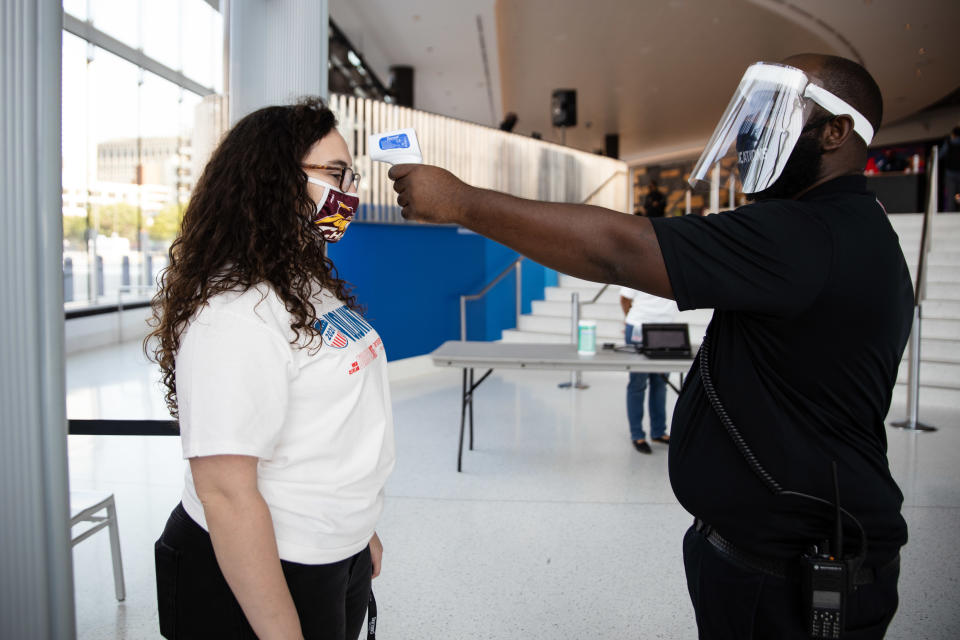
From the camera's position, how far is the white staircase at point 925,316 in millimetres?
5176

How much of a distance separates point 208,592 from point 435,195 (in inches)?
28.3

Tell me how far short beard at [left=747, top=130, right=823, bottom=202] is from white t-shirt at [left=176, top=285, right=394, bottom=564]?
70cm

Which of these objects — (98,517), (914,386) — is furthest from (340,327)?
(914,386)

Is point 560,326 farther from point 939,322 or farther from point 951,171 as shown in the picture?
point 951,171

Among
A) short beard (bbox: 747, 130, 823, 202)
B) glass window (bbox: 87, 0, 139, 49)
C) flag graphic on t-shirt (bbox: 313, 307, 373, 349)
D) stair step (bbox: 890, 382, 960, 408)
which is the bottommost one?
stair step (bbox: 890, 382, 960, 408)

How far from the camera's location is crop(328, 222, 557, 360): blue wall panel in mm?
5875

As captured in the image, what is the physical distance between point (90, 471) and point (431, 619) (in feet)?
7.93

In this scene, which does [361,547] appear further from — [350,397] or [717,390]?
[717,390]

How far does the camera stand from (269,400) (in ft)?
2.87

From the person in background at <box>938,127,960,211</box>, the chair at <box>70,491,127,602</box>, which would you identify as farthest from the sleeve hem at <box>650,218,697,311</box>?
the person in background at <box>938,127,960,211</box>

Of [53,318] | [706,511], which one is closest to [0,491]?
[53,318]

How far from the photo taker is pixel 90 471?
3465 millimetres

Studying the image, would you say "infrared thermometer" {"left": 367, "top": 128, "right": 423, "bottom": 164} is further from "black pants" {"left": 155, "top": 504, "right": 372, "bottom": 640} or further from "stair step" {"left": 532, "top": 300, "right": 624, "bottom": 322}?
"stair step" {"left": 532, "top": 300, "right": 624, "bottom": 322}

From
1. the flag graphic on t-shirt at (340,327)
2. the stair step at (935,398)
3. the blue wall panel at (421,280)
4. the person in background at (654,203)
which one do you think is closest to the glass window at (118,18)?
the blue wall panel at (421,280)
